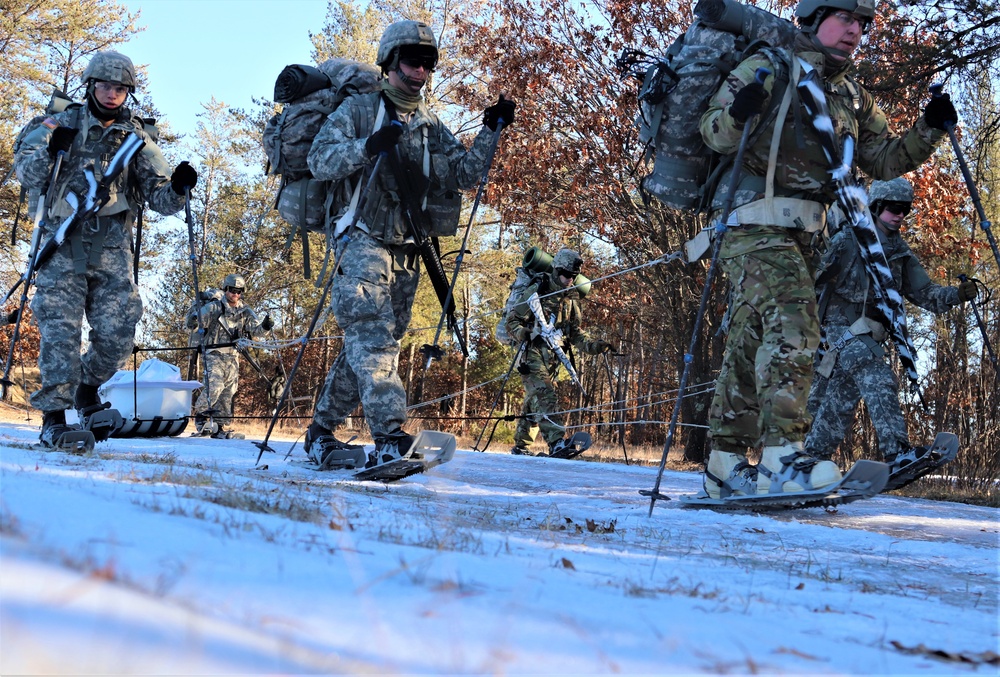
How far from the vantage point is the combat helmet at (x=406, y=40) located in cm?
635

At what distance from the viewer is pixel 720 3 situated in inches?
215

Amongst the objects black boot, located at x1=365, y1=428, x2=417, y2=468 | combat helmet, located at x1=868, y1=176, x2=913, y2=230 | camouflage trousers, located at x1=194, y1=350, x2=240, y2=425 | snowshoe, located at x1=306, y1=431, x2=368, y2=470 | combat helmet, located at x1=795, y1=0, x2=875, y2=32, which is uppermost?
combat helmet, located at x1=795, y1=0, x2=875, y2=32

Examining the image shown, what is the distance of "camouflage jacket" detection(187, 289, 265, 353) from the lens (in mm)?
15680

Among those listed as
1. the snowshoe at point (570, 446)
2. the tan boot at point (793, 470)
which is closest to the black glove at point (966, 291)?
the tan boot at point (793, 470)

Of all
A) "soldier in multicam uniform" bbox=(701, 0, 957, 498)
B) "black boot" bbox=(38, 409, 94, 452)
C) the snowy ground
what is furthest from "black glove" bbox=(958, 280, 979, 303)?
"black boot" bbox=(38, 409, 94, 452)

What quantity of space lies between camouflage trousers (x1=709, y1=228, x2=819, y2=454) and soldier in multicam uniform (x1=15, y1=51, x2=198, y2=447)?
12.6 ft

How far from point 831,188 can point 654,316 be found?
12.2m

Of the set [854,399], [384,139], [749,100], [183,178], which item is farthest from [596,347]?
[749,100]

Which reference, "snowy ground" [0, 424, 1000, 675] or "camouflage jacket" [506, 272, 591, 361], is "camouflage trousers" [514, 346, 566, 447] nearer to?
"camouflage jacket" [506, 272, 591, 361]

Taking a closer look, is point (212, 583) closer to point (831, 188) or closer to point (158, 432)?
point (831, 188)

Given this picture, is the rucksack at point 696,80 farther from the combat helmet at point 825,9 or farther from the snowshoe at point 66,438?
the snowshoe at point 66,438

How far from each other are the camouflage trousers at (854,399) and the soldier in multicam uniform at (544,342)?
4.39 m

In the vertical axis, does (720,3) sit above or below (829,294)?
above

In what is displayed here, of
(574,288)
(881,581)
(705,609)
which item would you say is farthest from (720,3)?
(574,288)
